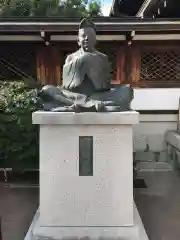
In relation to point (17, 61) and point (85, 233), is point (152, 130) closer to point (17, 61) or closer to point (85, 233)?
point (17, 61)

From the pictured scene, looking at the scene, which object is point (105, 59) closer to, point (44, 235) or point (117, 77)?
point (44, 235)

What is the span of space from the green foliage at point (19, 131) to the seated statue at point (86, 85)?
326 cm

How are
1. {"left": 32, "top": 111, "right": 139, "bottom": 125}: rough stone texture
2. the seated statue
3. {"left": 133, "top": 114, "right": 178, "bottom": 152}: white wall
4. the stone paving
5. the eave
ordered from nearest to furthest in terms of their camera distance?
{"left": 32, "top": 111, "right": 139, "bottom": 125}: rough stone texture, the seated statue, the stone paving, the eave, {"left": 133, "top": 114, "right": 178, "bottom": 152}: white wall

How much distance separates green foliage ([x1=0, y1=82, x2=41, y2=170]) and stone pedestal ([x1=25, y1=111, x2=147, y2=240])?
355 cm

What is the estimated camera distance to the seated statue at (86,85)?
173 inches

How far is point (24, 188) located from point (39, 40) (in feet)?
11.8

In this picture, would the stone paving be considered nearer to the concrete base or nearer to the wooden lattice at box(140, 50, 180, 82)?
the concrete base

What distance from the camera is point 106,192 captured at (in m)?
4.20

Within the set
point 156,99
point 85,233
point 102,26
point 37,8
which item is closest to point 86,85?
point 85,233

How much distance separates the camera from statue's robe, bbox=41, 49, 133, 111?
4.41m

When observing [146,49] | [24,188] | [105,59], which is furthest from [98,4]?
[105,59]

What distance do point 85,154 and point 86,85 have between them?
876 mm

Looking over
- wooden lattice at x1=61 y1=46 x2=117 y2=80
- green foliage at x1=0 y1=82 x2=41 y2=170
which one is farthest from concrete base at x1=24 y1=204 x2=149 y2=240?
wooden lattice at x1=61 y1=46 x2=117 y2=80

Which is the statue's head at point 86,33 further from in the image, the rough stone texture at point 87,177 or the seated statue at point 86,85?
the rough stone texture at point 87,177
